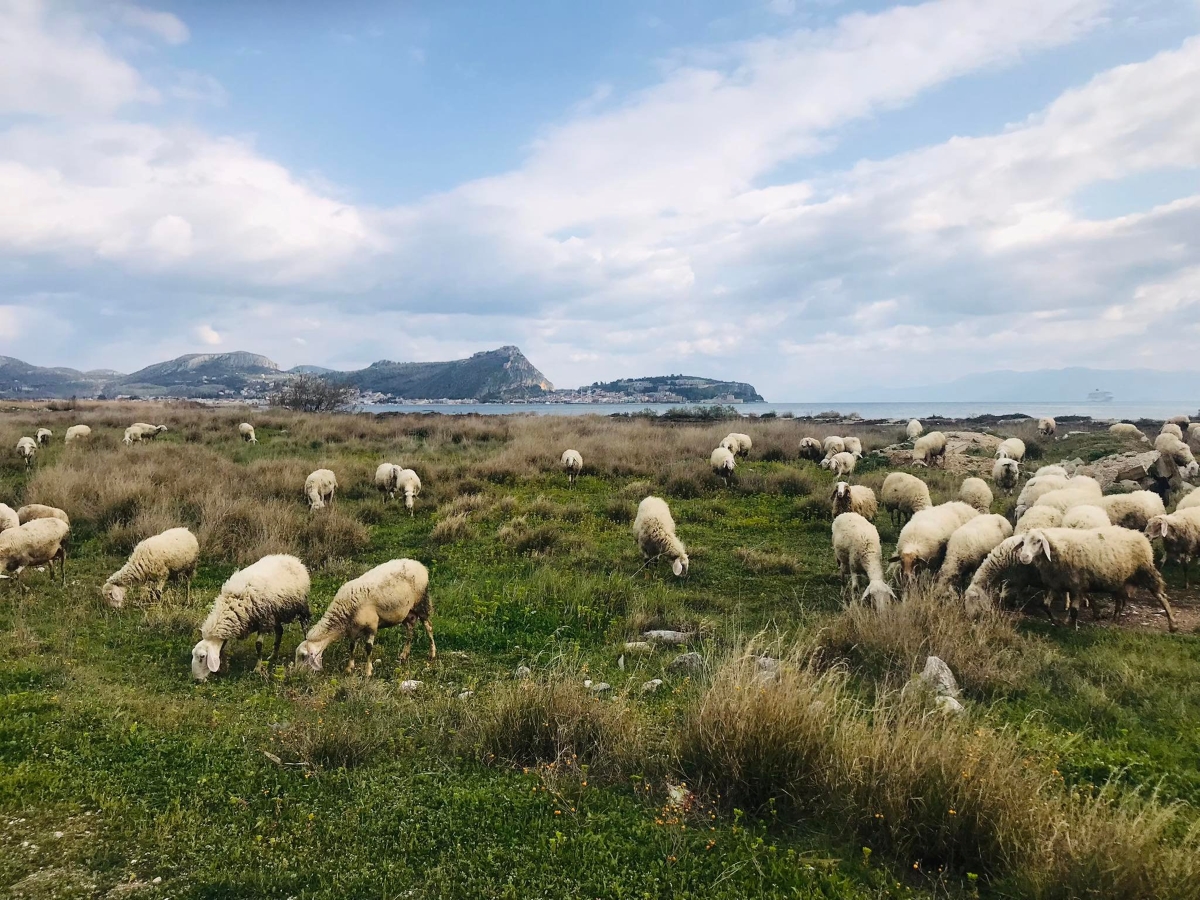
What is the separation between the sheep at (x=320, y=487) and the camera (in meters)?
16.5

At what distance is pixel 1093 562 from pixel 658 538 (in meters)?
6.76

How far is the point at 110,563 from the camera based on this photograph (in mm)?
11328

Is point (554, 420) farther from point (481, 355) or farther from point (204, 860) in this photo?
point (481, 355)

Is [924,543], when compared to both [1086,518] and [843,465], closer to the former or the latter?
[1086,518]

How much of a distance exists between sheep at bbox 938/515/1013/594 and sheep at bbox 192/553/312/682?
31.5ft

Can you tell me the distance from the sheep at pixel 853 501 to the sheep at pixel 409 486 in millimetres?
11028

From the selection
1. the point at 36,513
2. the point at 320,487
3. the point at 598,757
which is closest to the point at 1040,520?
the point at 598,757

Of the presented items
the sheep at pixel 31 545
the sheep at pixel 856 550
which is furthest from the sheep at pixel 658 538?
the sheep at pixel 31 545

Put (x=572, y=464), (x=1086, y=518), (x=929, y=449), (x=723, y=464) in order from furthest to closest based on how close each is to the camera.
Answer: (x=929, y=449) → (x=572, y=464) → (x=723, y=464) → (x=1086, y=518)

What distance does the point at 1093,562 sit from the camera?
318 inches

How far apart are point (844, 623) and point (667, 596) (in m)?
3.08

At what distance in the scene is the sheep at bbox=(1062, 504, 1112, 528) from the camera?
9.52m

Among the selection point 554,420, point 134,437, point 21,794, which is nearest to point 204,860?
point 21,794

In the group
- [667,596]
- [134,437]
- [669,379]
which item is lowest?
[667,596]
